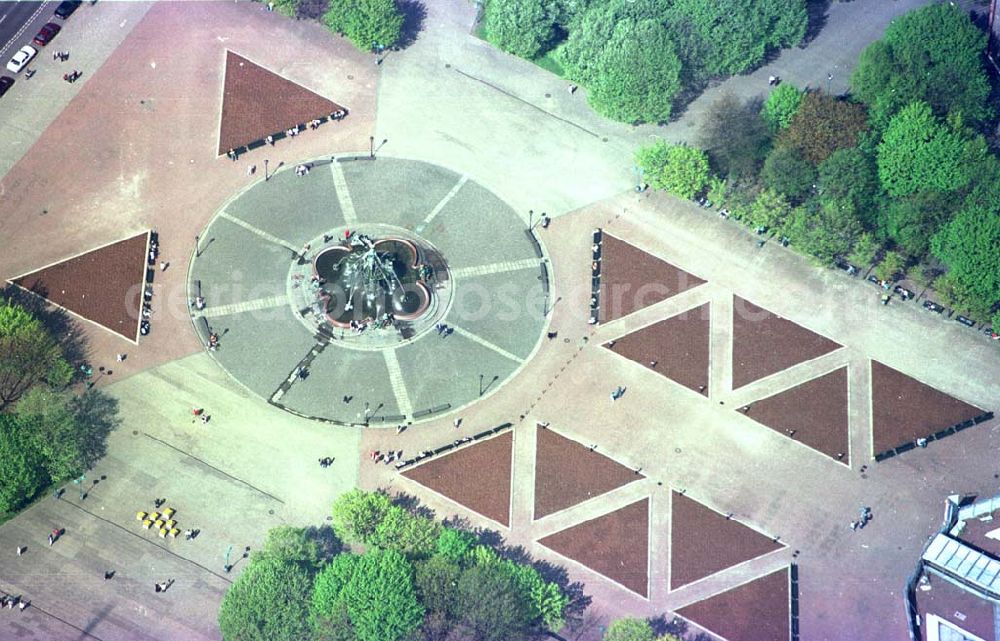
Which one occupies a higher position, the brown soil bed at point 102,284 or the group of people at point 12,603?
the brown soil bed at point 102,284

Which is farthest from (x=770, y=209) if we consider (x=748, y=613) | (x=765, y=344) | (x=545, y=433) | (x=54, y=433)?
(x=54, y=433)

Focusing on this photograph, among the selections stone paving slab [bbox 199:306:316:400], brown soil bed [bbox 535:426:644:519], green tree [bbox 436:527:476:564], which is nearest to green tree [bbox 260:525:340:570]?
green tree [bbox 436:527:476:564]

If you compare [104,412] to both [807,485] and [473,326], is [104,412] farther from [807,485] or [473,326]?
[807,485]

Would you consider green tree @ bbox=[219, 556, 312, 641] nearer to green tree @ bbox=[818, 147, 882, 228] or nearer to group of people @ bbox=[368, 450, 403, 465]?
group of people @ bbox=[368, 450, 403, 465]

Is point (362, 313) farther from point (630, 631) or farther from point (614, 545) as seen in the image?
point (630, 631)

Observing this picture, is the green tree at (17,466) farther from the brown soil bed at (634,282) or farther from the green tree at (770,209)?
the green tree at (770,209)

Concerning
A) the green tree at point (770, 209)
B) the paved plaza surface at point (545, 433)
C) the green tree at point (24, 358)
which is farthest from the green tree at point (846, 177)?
the green tree at point (24, 358)
